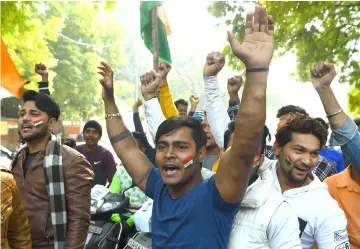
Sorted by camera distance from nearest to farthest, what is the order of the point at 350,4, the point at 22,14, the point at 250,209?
the point at 250,209
the point at 350,4
the point at 22,14

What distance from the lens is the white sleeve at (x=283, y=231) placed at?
224 centimetres

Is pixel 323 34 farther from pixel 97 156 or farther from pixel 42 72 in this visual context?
pixel 42 72

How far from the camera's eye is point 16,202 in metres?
2.56

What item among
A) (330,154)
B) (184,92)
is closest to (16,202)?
(330,154)

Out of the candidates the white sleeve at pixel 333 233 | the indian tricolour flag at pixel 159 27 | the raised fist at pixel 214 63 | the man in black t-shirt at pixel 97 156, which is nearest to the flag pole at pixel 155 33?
the indian tricolour flag at pixel 159 27

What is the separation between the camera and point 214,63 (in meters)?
2.97

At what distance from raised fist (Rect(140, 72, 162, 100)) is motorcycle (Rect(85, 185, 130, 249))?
138 centimetres

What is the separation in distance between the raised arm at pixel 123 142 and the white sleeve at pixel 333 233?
0.94m

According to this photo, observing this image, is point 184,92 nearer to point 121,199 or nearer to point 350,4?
point 350,4

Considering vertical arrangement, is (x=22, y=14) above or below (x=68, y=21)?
below

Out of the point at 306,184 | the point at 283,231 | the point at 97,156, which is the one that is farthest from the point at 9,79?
the point at 283,231

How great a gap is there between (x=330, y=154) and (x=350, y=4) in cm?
562

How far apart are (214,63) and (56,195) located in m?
1.24

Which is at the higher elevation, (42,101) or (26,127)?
(42,101)
